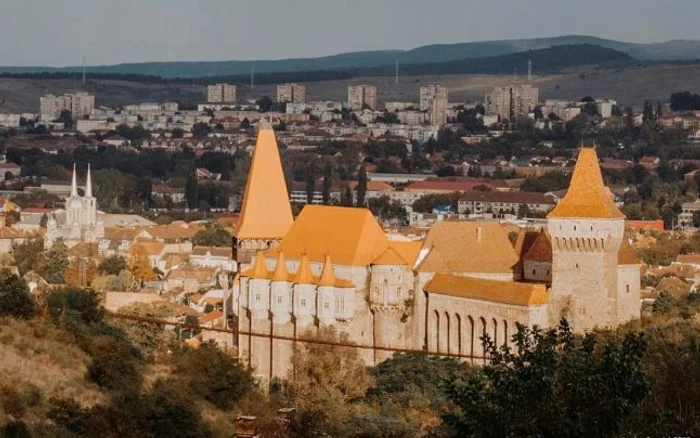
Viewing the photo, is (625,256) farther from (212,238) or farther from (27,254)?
(212,238)

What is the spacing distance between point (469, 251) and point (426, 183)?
243ft

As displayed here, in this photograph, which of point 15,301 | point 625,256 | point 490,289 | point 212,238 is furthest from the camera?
point 212,238

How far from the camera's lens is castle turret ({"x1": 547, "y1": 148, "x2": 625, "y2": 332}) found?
4047cm

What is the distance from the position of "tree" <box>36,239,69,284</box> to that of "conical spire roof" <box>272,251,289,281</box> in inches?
578

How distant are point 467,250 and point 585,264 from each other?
14.6 feet

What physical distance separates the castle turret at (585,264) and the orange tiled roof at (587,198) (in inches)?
0.7

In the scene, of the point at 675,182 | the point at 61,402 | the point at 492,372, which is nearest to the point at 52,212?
the point at 675,182

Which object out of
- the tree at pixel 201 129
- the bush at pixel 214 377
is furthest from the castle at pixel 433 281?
the tree at pixel 201 129

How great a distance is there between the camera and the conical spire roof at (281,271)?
44406 mm

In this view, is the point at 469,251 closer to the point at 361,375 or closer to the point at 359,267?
the point at 359,267

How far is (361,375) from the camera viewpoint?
129 ft

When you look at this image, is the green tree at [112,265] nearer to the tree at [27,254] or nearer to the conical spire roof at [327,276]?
the tree at [27,254]

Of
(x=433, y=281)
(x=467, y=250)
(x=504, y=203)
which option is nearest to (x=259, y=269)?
(x=433, y=281)

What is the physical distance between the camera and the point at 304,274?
A: 44.0m
